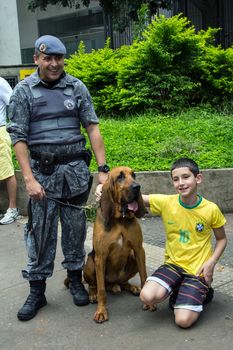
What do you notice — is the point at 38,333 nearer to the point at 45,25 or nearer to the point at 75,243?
the point at 75,243

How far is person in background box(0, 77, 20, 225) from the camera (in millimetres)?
6637

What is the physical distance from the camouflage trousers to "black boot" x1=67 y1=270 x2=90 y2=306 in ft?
0.26

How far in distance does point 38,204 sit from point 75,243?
0.47 m

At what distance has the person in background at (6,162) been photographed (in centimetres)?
664

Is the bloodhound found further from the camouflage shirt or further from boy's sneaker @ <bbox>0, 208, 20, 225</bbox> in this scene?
boy's sneaker @ <bbox>0, 208, 20, 225</bbox>

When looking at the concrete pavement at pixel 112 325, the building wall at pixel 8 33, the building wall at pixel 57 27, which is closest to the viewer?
the concrete pavement at pixel 112 325

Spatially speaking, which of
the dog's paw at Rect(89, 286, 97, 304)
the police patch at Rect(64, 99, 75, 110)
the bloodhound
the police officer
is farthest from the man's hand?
the dog's paw at Rect(89, 286, 97, 304)

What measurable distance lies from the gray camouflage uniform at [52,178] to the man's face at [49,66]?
67mm

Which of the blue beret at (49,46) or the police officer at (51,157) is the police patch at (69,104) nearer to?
the police officer at (51,157)

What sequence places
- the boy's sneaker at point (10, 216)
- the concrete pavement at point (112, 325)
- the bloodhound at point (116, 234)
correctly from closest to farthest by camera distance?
the concrete pavement at point (112, 325)
the bloodhound at point (116, 234)
the boy's sneaker at point (10, 216)

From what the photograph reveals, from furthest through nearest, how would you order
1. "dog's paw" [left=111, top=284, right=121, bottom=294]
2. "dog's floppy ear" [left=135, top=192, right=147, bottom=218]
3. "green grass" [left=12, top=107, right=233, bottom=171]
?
"green grass" [left=12, top=107, right=233, bottom=171]
"dog's paw" [left=111, top=284, right=121, bottom=294]
"dog's floppy ear" [left=135, top=192, right=147, bottom=218]

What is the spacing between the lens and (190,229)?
3.71 meters

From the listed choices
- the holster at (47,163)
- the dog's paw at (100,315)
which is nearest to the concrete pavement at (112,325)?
the dog's paw at (100,315)

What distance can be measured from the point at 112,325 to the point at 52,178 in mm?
1217
